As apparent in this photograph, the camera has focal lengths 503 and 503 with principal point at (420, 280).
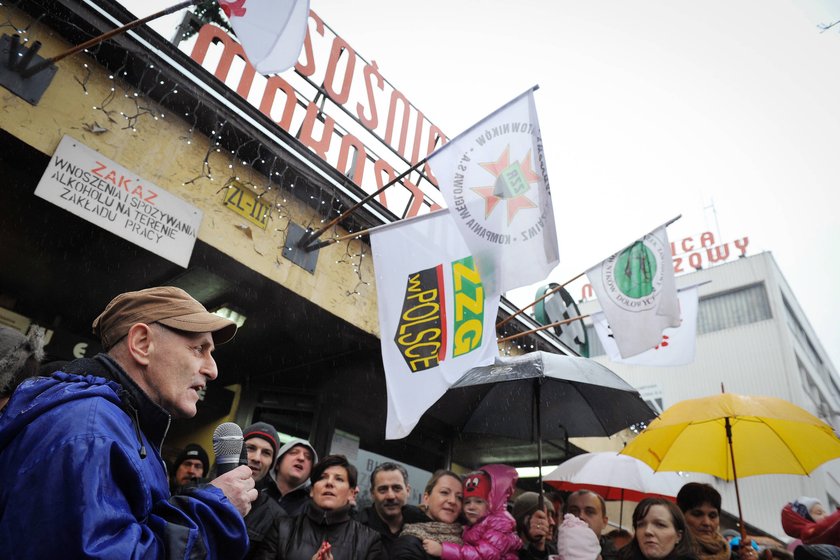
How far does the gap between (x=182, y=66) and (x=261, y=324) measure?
10.4 feet

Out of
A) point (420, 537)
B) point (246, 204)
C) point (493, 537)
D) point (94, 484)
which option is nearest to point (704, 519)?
point (493, 537)

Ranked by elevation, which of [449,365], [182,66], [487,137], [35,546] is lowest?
[35,546]

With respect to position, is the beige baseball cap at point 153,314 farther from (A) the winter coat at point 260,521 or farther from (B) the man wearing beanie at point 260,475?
(A) the winter coat at point 260,521

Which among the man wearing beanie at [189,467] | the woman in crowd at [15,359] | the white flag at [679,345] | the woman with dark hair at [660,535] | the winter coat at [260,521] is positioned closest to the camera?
the woman in crowd at [15,359]

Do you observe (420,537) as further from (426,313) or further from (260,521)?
(426,313)

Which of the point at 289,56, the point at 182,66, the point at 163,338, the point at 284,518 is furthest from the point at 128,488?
the point at 182,66

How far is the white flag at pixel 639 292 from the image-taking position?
6086mm

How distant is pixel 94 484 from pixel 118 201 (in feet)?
12.7

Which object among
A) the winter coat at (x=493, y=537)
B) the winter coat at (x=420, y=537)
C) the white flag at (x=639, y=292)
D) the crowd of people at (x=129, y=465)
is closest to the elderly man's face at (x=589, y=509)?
the winter coat at (x=493, y=537)

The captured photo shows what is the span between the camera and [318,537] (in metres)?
3.63

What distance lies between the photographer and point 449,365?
4.05m

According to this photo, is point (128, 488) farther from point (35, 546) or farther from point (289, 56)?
point (289, 56)

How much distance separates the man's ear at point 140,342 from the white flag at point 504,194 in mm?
2783

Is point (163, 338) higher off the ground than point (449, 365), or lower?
lower
